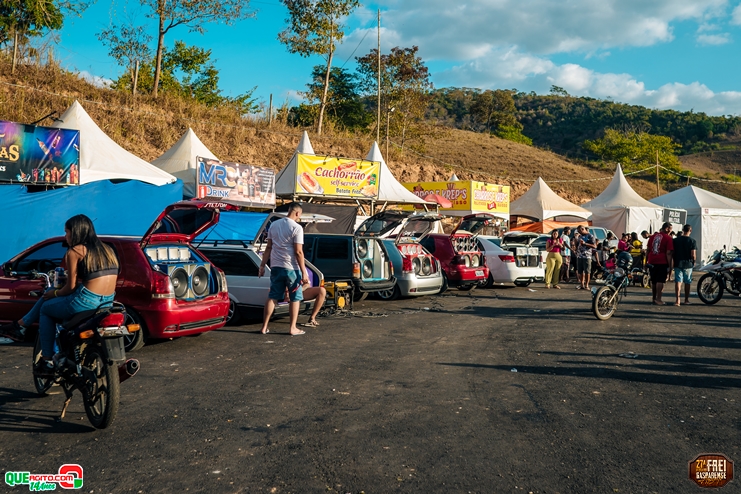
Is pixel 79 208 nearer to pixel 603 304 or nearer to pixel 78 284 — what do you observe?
pixel 78 284

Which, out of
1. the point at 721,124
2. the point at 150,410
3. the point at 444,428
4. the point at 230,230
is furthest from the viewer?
the point at 721,124

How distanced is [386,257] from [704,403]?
770 centimetres

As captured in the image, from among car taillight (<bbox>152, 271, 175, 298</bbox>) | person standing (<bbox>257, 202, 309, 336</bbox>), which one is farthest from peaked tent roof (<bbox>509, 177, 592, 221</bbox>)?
car taillight (<bbox>152, 271, 175, 298</bbox>)

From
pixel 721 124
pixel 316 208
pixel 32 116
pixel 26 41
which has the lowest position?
pixel 316 208

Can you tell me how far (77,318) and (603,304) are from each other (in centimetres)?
947

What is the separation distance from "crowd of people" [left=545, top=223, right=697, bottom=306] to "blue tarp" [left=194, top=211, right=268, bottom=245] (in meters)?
8.49

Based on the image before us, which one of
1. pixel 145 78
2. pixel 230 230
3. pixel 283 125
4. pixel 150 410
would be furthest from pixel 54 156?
pixel 145 78

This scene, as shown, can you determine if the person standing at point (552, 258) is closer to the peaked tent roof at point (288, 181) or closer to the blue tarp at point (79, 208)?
the peaked tent roof at point (288, 181)

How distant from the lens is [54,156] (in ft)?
46.8

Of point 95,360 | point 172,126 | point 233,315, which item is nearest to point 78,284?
point 95,360

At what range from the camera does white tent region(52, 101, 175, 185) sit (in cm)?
1540

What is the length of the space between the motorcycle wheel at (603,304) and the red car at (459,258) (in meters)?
4.29

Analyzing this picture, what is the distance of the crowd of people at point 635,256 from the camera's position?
13.8m

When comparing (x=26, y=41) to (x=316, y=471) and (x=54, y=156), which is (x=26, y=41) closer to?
(x=54, y=156)
